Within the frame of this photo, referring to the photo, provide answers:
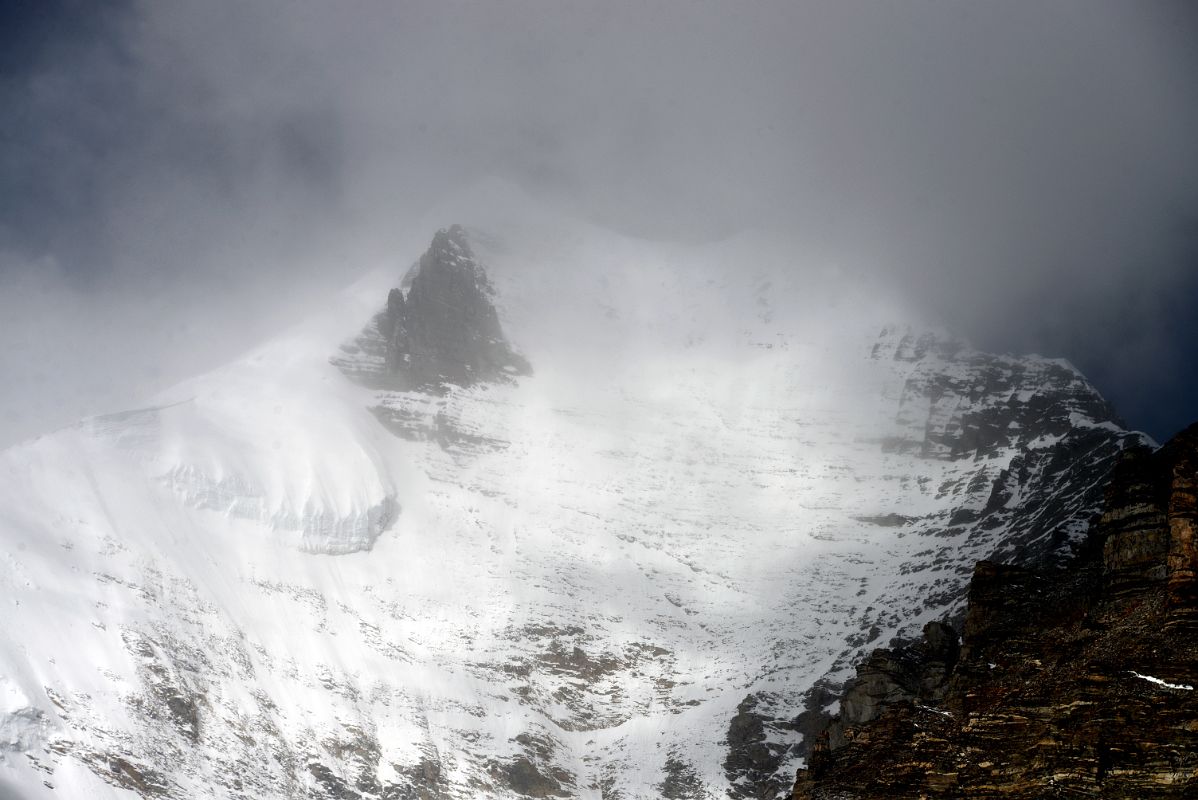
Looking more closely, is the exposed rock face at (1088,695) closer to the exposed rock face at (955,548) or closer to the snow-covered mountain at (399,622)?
the exposed rock face at (955,548)

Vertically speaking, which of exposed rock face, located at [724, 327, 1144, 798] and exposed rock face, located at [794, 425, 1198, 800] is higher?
exposed rock face, located at [724, 327, 1144, 798]

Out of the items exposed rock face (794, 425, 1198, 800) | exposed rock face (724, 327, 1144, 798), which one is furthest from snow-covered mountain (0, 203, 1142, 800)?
exposed rock face (794, 425, 1198, 800)

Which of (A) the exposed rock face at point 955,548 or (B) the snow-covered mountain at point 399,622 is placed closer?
(A) the exposed rock face at point 955,548

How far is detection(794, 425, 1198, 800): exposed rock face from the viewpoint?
23.3m

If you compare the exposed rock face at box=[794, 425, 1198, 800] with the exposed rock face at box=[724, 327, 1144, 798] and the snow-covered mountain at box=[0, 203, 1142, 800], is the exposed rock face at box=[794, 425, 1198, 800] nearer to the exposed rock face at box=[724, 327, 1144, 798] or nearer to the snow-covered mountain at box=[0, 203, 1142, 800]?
the exposed rock face at box=[724, 327, 1144, 798]

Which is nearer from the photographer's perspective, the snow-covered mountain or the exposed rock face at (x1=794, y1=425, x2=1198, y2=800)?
the exposed rock face at (x1=794, y1=425, x2=1198, y2=800)

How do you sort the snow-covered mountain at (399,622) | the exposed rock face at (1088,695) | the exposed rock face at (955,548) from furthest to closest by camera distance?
the snow-covered mountain at (399,622) → the exposed rock face at (955,548) → the exposed rock face at (1088,695)

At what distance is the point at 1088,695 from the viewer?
2605cm

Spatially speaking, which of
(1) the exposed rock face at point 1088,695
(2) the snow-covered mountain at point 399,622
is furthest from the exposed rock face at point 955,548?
(1) the exposed rock face at point 1088,695

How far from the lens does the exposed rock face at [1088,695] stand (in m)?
23.3

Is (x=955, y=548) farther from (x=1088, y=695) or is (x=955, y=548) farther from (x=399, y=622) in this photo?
(x=1088, y=695)

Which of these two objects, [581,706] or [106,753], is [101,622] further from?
[581,706]

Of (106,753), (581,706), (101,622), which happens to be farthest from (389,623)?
(106,753)

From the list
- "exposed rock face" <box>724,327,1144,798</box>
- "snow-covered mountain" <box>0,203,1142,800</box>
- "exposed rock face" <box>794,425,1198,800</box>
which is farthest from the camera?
"snow-covered mountain" <box>0,203,1142,800</box>
